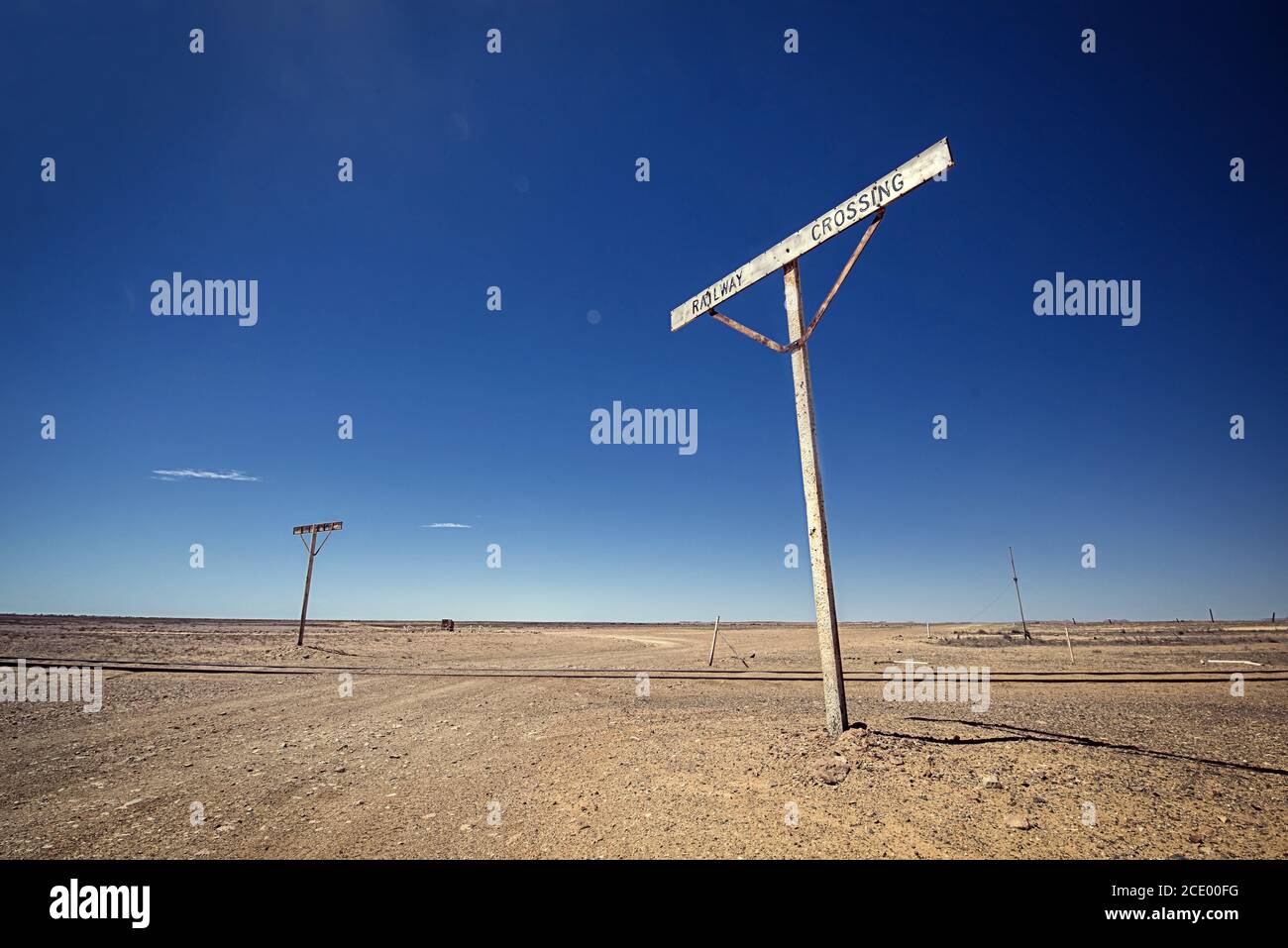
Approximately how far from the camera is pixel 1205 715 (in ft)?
30.3

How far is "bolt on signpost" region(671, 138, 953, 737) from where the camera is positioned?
594 centimetres

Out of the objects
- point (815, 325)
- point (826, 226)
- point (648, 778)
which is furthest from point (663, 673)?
point (826, 226)

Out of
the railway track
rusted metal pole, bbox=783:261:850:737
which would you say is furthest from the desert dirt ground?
the railway track

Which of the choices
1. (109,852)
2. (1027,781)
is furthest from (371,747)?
(1027,781)

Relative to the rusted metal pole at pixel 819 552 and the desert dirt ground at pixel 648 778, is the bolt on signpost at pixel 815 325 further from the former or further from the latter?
the desert dirt ground at pixel 648 778

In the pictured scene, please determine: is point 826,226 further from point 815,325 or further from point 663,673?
point 663,673

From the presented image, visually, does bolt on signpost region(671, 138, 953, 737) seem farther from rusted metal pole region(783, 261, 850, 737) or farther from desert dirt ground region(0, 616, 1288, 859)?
desert dirt ground region(0, 616, 1288, 859)

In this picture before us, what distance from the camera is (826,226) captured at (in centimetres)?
682

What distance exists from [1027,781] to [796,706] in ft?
18.2

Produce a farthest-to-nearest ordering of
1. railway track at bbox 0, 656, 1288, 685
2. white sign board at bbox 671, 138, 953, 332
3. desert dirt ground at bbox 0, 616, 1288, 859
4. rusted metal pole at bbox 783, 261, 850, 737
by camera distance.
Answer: railway track at bbox 0, 656, 1288, 685 < rusted metal pole at bbox 783, 261, 850, 737 < white sign board at bbox 671, 138, 953, 332 < desert dirt ground at bbox 0, 616, 1288, 859

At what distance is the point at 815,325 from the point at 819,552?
115 inches
